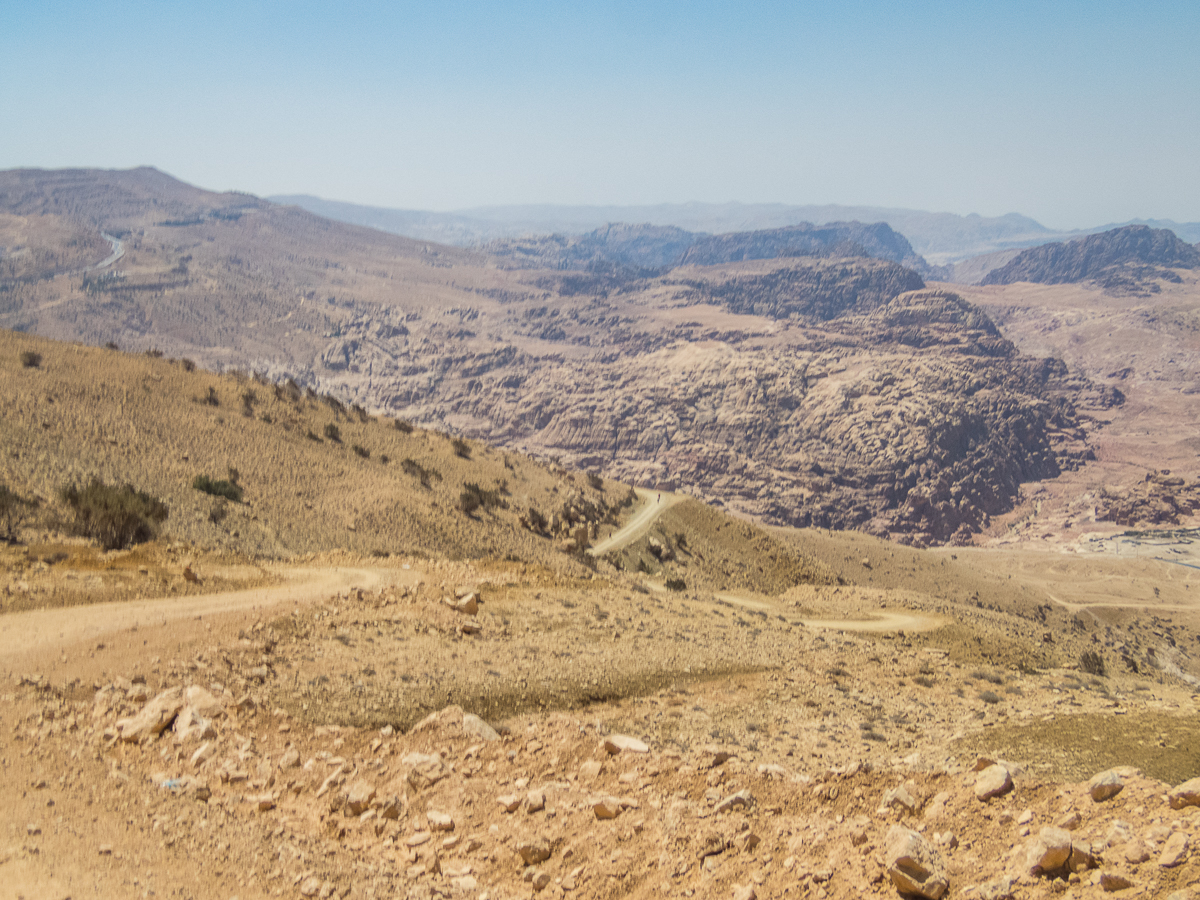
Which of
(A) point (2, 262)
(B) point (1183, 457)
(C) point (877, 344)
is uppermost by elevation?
(A) point (2, 262)

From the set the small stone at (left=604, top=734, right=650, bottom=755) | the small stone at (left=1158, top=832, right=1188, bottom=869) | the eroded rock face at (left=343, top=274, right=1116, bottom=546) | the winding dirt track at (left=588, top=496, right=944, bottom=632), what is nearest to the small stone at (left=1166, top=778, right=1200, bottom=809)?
the small stone at (left=1158, top=832, right=1188, bottom=869)

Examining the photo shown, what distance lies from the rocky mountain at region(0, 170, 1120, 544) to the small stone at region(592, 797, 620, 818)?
3083 inches

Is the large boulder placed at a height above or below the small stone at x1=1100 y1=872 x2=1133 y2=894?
below

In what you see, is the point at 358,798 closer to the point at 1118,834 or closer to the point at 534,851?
the point at 534,851

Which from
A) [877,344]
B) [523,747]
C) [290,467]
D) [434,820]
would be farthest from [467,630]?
[877,344]

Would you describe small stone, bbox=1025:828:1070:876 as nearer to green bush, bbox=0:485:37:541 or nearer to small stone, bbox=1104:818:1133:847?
small stone, bbox=1104:818:1133:847

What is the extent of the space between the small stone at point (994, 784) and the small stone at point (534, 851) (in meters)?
3.83

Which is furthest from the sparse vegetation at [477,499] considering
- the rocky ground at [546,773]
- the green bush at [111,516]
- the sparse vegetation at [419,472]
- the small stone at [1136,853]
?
the small stone at [1136,853]

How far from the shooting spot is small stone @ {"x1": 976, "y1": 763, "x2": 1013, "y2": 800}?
6.46 metres

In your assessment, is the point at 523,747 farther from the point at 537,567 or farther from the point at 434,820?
the point at 537,567

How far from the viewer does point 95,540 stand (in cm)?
1612

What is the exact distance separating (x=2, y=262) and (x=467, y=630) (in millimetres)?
178877

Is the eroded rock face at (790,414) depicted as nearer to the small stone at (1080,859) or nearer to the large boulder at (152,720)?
the large boulder at (152,720)

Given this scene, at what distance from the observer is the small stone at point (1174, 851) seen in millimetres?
4895
